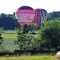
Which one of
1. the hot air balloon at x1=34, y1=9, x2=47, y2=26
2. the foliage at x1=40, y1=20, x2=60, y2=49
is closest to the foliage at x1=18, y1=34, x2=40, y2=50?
the foliage at x1=40, y1=20, x2=60, y2=49

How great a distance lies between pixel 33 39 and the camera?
1374 inches

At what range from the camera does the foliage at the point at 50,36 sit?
32.2 m

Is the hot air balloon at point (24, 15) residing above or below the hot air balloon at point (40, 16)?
above

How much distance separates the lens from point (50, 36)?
33.5 meters

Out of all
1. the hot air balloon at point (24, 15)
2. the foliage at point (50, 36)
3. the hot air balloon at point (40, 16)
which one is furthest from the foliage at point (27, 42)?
the hot air balloon at point (40, 16)

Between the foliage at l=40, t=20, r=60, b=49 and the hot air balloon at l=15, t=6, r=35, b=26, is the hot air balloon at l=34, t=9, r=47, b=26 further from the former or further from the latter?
the foliage at l=40, t=20, r=60, b=49

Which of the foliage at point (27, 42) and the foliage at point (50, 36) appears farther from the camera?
the foliage at point (27, 42)

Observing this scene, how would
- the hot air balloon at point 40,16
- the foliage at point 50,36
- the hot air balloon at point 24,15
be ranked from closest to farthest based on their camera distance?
the foliage at point 50,36, the hot air balloon at point 24,15, the hot air balloon at point 40,16

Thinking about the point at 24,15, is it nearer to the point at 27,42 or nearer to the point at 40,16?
the point at 40,16

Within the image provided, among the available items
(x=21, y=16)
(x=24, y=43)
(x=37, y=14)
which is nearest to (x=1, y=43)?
(x=24, y=43)

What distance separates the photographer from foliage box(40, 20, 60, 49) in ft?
105

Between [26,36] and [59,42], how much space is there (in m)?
4.06

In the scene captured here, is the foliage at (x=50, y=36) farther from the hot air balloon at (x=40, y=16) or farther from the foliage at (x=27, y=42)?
the hot air balloon at (x=40, y=16)

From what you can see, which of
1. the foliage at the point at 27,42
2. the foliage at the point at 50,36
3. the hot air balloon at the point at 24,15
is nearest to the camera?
the foliage at the point at 50,36
